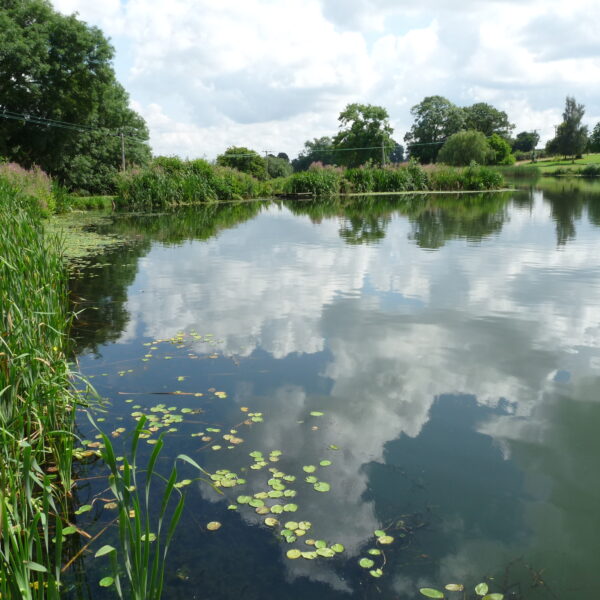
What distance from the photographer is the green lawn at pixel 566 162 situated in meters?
74.8

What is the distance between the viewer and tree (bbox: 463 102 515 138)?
8731cm

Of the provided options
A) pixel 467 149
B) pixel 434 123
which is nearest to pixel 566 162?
pixel 434 123

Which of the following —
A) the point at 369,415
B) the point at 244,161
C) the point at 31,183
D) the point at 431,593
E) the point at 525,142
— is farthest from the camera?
the point at 525,142

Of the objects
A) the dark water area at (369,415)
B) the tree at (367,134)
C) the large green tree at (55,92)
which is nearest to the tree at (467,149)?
the tree at (367,134)

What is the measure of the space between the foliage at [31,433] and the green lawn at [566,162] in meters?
79.7

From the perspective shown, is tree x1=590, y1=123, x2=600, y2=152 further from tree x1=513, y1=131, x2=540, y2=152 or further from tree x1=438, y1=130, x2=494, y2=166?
tree x1=438, y1=130, x2=494, y2=166

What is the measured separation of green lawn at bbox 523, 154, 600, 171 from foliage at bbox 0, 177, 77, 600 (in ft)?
261

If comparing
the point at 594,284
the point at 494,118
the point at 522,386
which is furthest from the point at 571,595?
the point at 494,118

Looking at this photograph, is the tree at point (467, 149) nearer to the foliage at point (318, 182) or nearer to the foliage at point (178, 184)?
the foliage at point (318, 182)

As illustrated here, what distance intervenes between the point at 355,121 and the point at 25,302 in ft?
201

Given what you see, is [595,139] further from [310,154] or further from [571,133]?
[310,154]

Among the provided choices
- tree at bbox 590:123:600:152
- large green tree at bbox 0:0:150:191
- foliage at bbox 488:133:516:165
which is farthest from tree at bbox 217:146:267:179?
tree at bbox 590:123:600:152

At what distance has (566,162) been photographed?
265ft

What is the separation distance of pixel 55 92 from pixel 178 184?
8070 millimetres
